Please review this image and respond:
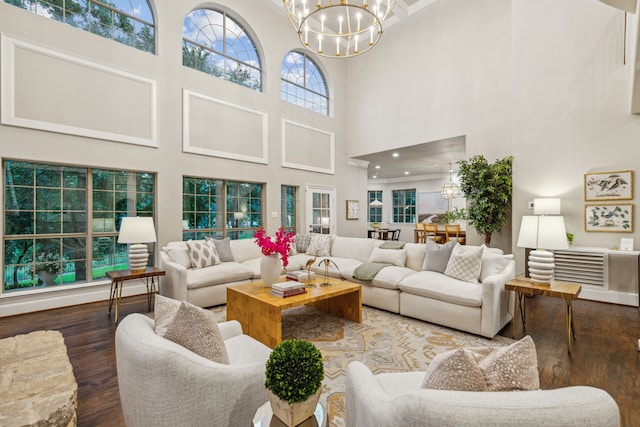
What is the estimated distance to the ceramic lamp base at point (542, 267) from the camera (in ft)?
9.78

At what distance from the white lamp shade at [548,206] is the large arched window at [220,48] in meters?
5.66

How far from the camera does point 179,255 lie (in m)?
4.31

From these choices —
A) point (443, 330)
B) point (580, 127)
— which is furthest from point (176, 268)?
point (580, 127)

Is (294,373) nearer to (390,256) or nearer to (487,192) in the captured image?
(390,256)

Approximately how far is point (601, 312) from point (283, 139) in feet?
19.9

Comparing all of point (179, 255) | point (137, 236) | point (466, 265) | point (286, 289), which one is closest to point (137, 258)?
point (137, 236)

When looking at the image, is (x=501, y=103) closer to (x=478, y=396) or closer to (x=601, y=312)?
(x=601, y=312)

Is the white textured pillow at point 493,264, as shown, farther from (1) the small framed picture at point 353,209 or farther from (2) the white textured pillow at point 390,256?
(1) the small framed picture at point 353,209

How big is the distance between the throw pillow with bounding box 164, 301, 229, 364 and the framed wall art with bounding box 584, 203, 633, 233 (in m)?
5.44

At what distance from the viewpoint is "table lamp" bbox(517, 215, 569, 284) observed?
2921 millimetres

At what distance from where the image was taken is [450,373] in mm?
913

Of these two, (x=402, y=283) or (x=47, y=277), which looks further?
(x=47, y=277)

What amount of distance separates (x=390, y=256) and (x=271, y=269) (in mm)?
1908

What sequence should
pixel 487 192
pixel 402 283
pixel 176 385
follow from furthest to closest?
pixel 487 192 → pixel 402 283 → pixel 176 385
